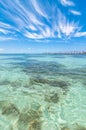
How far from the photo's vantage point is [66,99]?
9188 millimetres

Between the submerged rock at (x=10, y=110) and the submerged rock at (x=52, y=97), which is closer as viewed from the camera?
the submerged rock at (x=10, y=110)

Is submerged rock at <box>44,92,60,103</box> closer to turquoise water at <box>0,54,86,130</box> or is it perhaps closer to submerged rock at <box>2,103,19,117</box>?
turquoise water at <box>0,54,86,130</box>

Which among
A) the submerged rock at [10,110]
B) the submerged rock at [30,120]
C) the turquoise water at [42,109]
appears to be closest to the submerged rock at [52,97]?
the turquoise water at [42,109]

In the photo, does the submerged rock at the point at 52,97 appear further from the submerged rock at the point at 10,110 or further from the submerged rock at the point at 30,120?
the submerged rock at the point at 10,110

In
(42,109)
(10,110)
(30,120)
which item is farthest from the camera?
(42,109)

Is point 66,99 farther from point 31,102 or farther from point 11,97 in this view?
point 11,97

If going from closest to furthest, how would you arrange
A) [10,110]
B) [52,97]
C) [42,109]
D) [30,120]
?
1. [30,120]
2. [10,110]
3. [42,109]
4. [52,97]

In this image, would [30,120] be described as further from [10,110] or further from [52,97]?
[52,97]

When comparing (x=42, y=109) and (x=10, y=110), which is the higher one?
(x=10, y=110)

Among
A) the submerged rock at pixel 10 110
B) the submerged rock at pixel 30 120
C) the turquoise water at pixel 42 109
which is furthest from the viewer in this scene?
the submerged rock at pixel 10 110

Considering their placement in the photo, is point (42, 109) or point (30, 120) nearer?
point (30, 120)

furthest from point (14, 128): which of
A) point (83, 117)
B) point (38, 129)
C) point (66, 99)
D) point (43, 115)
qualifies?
point (66, 99)

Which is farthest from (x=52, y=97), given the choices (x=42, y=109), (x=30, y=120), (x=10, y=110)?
(x=30, y=120)

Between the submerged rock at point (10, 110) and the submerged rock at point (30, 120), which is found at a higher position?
the submerged rock at point (10, 110)
